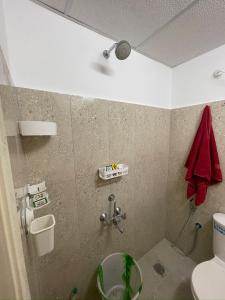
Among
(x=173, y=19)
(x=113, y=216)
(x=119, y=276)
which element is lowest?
(x=119, y=276)

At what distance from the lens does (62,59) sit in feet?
3.03

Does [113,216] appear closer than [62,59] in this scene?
No

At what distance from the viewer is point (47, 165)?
901 millimetres

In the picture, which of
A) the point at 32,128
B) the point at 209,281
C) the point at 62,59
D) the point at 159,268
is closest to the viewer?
the point at 32,128

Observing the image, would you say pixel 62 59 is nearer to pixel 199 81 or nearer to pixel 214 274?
pixel 199 81

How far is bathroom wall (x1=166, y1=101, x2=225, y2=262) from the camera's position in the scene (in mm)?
1315

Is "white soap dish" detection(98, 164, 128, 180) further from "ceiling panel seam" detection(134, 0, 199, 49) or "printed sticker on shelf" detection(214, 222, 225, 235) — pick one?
"ceiling panel seam" detection(134, 0, 199, 49)

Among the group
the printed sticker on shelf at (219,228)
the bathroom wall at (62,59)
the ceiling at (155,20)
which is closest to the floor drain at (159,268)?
the printed sticker on shelf at (219,228)

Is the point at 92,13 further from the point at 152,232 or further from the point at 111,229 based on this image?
the point at 152,232

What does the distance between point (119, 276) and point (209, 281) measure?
0.82 meters

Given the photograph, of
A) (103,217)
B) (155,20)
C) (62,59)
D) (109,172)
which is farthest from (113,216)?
(155,20)

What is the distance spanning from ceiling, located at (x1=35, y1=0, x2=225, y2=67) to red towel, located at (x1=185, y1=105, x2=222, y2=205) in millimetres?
619

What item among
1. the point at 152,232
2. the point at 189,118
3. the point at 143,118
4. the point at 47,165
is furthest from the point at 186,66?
the point at 152,232

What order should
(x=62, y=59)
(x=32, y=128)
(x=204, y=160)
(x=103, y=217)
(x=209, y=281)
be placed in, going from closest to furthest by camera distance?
(x=32, y=128)
(x=62, y=59)
(x=209, y=281)
(x=103, y=217)
(x=204, y=160)
